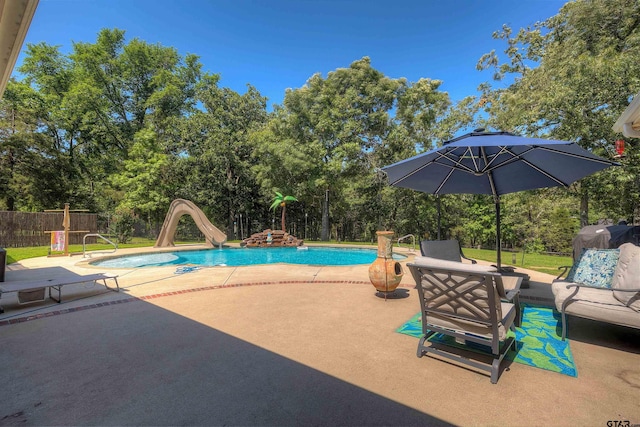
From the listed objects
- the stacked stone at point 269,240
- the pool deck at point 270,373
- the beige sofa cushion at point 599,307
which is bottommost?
the pool deck at point 270,373

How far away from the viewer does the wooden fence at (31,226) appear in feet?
46.3

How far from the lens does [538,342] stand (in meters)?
3.23

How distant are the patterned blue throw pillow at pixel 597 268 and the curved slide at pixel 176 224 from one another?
14.4 m

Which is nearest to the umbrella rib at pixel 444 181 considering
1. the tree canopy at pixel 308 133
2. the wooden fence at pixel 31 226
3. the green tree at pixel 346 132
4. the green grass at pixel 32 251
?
the tree canopy at pixel 308 133

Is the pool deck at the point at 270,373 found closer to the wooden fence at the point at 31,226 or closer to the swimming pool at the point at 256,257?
the swimming pool at the point at 256,257

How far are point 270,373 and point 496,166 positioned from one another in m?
4.53

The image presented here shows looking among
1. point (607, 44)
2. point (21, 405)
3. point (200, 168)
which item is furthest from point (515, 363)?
point (200, 168)

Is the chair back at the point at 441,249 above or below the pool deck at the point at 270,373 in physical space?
above

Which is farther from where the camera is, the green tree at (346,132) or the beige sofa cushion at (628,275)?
the green tree at (346,132)

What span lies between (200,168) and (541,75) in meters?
20.9

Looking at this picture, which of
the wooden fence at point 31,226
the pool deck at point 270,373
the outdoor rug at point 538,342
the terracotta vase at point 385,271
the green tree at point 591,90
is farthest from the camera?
the wooden fence at point 31,226

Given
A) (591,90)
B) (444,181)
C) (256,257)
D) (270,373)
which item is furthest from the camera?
(256,257)

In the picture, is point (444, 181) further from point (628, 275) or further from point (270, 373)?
point (270, 373)

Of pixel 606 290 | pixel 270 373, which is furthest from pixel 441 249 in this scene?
pixel 270 373
